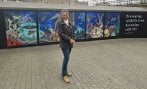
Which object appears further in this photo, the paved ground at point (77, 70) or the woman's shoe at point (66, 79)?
the woman's shoe at point (66, 79)

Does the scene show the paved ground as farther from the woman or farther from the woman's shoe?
the woman

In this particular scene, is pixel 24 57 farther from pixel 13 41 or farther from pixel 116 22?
pixel 116 22

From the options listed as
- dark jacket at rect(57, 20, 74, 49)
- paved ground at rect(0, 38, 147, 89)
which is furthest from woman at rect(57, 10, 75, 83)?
paved ground at rect(0, 38, 147, 89)

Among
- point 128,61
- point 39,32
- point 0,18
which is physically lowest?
point 128,61

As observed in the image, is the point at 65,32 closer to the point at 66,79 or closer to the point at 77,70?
the point at 66,79

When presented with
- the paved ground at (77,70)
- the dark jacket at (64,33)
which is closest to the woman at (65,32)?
the dark jacket at (64,33)

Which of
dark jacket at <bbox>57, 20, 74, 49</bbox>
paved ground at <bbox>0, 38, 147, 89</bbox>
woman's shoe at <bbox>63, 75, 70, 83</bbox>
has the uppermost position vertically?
dark jacket at <bbox>57, 20, 74, 49</bbox>

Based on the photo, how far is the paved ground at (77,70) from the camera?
6039mm

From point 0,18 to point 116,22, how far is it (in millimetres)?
7494

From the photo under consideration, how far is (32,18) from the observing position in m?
12.0

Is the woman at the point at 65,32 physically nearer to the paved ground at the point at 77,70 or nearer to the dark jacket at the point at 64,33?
the dark jacket at the point at 64,33

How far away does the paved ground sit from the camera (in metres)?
6.04

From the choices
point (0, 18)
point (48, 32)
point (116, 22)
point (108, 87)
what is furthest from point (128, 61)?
point (116, 22)

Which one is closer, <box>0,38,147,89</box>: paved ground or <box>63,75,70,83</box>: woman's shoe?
<box>0,38,147,89</box>: paved ground
